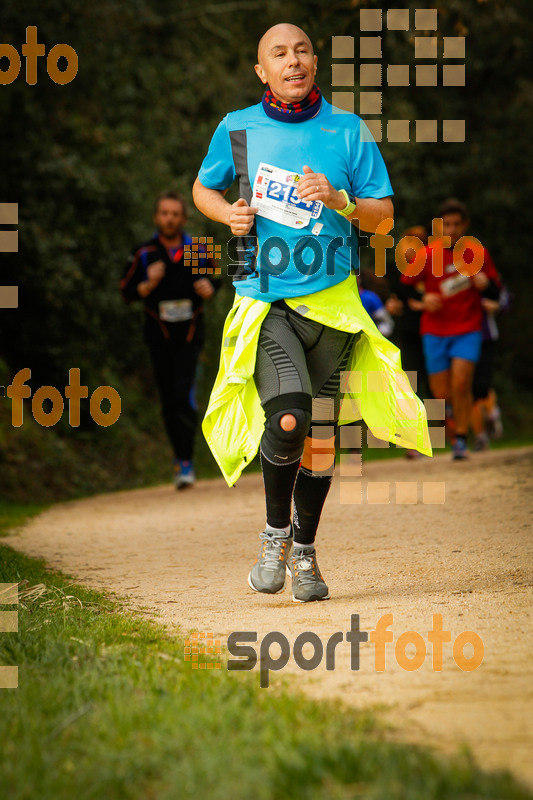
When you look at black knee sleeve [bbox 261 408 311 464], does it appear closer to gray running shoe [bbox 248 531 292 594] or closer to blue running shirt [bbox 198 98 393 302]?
gray running shoe [bbox 248 531 292 594]

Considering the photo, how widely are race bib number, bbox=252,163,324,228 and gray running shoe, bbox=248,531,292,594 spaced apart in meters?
1.31

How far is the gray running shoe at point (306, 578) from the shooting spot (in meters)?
4.15

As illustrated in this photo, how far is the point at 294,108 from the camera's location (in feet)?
13.7

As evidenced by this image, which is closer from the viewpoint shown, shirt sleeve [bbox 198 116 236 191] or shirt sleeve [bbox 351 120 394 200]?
shirt sleeve [bbox 351 120 394 200]

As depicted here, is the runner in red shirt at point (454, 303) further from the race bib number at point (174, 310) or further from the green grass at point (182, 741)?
the green grass at point (182, 741)

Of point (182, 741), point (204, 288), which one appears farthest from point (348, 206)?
point (204, 288)

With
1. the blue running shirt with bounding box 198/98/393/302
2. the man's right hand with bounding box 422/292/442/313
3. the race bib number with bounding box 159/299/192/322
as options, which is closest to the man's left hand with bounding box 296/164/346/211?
the blue running shirt with bounding box 198/98/393/302

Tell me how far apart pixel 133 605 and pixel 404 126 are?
51.7 feet

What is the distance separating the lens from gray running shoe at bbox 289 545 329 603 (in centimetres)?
415

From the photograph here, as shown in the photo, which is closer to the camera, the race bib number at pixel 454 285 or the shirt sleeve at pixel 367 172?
the shirt sleeve at pixel 367 172

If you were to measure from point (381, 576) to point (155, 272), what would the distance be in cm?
462

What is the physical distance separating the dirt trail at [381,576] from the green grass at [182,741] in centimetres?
15

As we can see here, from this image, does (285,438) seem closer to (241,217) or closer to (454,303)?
(241,217)

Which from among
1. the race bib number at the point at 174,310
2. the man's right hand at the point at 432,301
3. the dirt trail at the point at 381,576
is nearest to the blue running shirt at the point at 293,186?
the dirt trail at the point at 381,576
